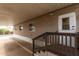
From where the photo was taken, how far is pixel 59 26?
7.52 m

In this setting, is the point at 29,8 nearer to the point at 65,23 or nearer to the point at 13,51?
the point at 65,23

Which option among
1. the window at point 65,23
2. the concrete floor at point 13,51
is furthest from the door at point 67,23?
the concrete floor at point 13,51

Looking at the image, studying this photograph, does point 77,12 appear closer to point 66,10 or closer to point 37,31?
point 66,10

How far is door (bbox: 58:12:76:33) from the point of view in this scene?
6457mm

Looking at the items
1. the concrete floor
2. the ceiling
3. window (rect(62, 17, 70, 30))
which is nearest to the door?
window (rect(62, 17, 70, 30))

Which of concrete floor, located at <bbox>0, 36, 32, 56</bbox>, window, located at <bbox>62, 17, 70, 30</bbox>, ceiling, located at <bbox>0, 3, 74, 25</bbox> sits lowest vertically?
concrete floor, located at <bbox>0, 36, 32, 56</bbox>

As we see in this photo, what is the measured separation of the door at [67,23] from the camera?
6.46 metres

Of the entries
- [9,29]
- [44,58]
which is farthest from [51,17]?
[9,29]

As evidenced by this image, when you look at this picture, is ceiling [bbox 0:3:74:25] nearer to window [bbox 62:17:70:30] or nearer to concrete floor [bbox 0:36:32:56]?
window [bbox 62:17:70:30]

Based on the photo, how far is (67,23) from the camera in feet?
23.3

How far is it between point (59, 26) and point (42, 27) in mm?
2590

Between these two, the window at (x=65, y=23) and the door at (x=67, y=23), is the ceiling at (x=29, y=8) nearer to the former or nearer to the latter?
the door at (x=67, y=23)

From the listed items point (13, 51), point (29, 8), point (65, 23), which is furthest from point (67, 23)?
point (13, 51)

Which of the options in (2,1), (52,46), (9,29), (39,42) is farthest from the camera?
(9,29)
